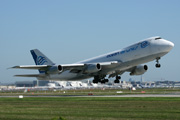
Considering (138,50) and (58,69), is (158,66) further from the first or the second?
(58,69)

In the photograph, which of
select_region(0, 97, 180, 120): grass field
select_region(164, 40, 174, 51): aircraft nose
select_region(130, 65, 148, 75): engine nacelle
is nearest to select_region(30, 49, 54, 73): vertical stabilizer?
select_region(130, 65, 148, 75): engine nacelle

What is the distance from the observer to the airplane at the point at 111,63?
4778cm

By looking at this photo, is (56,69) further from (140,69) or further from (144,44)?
(140,69)

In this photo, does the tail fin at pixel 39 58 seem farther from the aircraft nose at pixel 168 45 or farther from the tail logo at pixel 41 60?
the aircraft nose at pixel 168 45

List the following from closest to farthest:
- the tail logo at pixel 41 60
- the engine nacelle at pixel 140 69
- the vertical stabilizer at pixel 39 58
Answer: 1. the engine nacelle at pixel 140 69
2. the vertical stabilizer at pixel 39 58
3. the tail logo at pixel 41 60

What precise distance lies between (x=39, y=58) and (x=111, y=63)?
17.6m

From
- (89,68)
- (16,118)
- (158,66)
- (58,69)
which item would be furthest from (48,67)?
(16,118)

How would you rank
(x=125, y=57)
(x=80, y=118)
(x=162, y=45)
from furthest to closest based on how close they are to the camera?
(x=125, y=57) → (x=162, y=45) → (x=80, y=118)

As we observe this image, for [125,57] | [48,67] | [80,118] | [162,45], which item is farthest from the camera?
[48,67]

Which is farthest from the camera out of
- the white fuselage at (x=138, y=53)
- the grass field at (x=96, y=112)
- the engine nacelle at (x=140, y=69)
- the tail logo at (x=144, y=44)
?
the engine nacelle at (x=140, y=69)

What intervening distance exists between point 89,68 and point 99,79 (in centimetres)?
441

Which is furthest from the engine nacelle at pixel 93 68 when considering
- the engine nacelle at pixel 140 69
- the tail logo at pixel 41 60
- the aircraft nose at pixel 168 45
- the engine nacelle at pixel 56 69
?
the tail logo at pixel 41 60

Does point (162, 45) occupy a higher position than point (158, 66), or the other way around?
point (162, 45)

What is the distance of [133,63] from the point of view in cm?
5009
